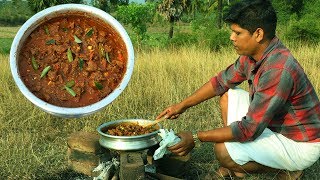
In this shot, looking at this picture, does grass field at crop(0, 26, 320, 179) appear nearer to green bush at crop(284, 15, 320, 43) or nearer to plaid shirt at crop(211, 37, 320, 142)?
plaid shirt at crop(211, 37, 320, 142)

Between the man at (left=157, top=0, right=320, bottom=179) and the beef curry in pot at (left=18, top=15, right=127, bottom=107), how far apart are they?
0.70m

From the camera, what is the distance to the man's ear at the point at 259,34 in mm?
2725

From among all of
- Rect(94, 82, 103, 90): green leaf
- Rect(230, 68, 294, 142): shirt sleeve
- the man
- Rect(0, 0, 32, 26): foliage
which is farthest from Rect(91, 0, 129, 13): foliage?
Rect(230, 68, 294, 142): shirt sleeve

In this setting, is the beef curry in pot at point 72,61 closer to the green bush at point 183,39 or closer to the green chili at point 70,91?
the green chili at point 70,91

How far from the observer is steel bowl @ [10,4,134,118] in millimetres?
2553

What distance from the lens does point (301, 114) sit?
2787 mm

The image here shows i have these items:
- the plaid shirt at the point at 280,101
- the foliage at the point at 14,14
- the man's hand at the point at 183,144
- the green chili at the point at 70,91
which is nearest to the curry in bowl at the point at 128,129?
the man's hand at the point at 183,144

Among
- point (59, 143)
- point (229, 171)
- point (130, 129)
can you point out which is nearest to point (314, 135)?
point (229, 171)

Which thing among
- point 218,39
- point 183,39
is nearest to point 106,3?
point 183,39

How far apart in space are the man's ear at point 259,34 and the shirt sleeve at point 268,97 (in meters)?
0.26

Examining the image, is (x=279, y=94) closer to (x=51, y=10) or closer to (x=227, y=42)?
(x=51, y=10)

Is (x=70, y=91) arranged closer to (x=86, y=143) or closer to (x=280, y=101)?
(x=86, y=143)

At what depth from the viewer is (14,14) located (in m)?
61.2

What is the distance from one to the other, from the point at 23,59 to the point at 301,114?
2.05m
